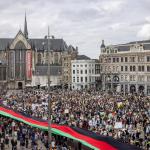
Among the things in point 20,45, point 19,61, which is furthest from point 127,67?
point 20,45

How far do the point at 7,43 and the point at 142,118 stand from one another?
106 metres

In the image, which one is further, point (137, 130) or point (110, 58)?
point (110, 58)

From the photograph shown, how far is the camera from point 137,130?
1157 inches

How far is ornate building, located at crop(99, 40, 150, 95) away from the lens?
98312mm

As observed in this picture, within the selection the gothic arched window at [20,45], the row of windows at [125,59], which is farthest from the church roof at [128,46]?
the gothic arched window at [20,45]

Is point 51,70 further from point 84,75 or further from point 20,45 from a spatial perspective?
point 84,75

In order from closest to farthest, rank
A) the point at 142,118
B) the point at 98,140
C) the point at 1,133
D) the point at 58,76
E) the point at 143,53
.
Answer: the point at 98,140, the point at 1,133, the point at 142,118, the point at 143,53, the point at 58,76

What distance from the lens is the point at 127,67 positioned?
102250mm

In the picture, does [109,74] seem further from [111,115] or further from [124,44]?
[111,115]

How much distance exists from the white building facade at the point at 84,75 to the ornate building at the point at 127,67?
253 inches

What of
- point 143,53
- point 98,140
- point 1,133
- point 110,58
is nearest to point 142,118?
point 1,133

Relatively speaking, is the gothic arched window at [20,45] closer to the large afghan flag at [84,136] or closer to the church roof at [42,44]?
the church roof at [42,44]

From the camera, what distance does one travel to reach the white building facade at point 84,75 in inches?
4523

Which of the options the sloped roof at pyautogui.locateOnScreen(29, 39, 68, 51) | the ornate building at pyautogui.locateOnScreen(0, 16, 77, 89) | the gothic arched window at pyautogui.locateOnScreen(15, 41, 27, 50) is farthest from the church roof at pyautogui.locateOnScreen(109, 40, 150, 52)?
the gothic arched window at pyautogui.locateOnScreen(15, 41, 27, 50)
